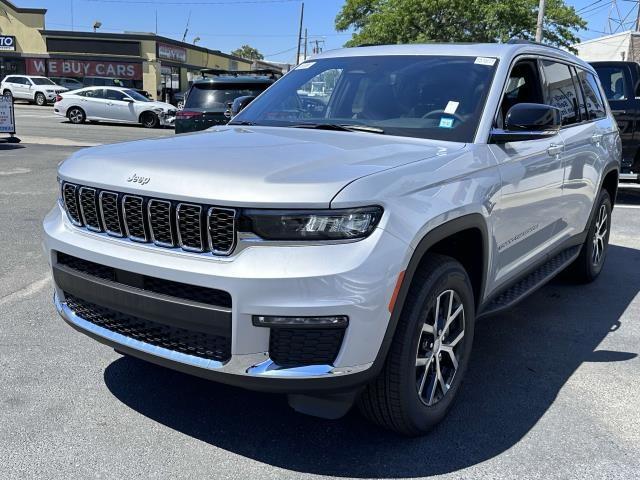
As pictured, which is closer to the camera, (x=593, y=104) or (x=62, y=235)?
(x=62, y=235)

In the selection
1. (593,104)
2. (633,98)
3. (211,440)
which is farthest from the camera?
(633,98)

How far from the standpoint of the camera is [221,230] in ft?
8.19

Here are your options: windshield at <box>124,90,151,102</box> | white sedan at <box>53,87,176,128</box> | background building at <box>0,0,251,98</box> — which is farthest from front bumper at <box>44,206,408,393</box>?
background building at <box>0,0,251,98</box>

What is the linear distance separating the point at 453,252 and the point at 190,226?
145 centimetres

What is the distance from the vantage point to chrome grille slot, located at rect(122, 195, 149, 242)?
8.84 feet

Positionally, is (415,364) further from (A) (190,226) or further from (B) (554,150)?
(B) (554,150)

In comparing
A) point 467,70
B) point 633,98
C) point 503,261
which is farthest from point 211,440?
point 633,98

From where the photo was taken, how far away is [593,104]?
5492 millimetres

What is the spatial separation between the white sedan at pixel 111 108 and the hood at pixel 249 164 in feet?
72.7

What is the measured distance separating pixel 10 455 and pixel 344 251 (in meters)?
1.77

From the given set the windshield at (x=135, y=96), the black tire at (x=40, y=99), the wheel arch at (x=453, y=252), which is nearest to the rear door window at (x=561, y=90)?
the wheel arch at (x=453, y=252)

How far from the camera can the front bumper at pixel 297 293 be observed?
7.82 ft

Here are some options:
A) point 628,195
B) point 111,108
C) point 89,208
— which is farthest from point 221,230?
point 111,108

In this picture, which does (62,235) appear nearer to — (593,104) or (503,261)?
(503,261)
